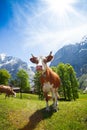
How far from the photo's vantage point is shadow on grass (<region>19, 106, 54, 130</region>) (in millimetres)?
23812

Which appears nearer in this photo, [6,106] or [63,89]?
[6,106]

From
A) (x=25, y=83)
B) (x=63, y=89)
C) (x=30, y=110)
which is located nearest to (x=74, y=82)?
(x=63, y=89)

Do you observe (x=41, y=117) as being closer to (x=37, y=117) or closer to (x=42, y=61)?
(x=37, y=117)

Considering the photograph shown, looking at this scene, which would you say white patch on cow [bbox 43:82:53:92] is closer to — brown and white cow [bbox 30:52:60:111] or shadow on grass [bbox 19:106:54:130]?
brown and white cow [bbox 30:52:60:111]

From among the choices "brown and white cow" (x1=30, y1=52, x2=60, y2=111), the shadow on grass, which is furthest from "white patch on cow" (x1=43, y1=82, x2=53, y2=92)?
the shadow on grass

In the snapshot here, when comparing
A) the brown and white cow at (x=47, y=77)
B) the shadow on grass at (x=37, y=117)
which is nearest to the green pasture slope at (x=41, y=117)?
the shadow on grass at (x=37, y=117)

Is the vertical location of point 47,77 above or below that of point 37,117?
above

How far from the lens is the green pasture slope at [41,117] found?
23.8 metres

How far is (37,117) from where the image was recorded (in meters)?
25.5

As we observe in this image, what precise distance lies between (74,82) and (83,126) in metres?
62.0

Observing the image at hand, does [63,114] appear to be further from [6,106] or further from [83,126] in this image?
[6,106]

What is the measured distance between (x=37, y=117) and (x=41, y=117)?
37cm

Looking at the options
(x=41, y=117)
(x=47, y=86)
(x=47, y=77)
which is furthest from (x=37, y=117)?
(x=47, y=77)

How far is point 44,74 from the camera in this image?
25312 mm
